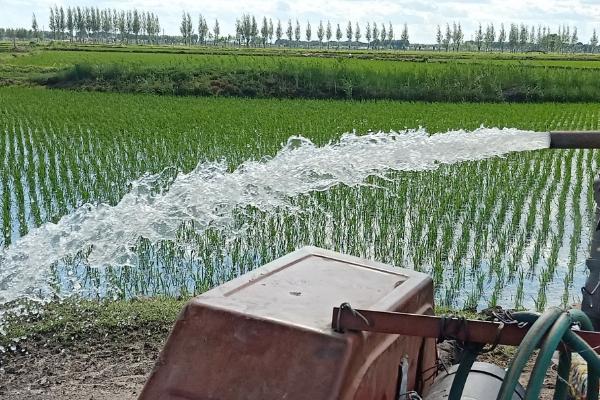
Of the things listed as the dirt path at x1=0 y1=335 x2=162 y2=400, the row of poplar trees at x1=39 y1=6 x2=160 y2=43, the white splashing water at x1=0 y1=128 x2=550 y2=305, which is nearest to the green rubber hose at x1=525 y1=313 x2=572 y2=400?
the dirt path at x1=0 y1=335 x2=162 y2=400

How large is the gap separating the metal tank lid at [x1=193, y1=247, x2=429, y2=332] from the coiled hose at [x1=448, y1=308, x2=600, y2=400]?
398mm

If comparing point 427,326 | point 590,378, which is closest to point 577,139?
point 590,378

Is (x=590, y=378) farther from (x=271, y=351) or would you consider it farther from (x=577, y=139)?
(x=577, y=139)

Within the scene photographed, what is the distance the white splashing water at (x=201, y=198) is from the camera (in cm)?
651

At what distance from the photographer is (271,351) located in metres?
2.09

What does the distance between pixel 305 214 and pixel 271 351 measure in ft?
19.2

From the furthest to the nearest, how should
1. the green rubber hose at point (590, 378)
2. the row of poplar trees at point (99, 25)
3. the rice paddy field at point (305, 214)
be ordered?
the row of poplar trees at point (99, 25) → the rice paddy field at point (305, 214) → the green rubber hose at point (590, 378)

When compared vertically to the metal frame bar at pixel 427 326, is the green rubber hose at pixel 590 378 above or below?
below

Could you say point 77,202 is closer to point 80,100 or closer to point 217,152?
point 217,152

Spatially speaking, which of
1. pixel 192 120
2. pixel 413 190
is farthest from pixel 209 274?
pixel 192 120

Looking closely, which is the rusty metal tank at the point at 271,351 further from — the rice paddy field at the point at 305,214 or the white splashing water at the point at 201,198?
the rice paddy field at the point at 305,214

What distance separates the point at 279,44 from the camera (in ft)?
381

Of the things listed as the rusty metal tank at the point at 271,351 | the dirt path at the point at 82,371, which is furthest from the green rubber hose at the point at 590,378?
the dirt path at the point at 82,371

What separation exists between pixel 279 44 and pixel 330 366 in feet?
382
